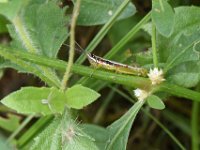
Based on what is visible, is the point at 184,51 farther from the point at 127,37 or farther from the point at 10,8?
the point at 10,8

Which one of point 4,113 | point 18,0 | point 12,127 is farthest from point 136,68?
point 4,113

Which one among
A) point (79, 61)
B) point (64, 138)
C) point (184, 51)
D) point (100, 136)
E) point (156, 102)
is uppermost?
point (184, 51)

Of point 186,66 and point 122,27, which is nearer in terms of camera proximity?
point 186,66

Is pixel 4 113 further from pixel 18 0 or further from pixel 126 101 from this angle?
pixel 18 0

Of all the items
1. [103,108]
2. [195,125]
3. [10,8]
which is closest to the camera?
[10,8]

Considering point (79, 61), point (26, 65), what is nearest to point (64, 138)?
point (26, 65)
